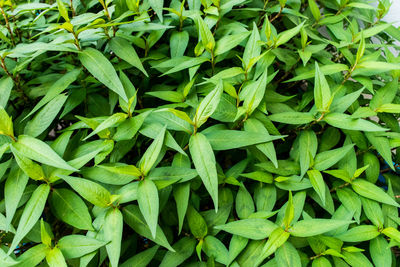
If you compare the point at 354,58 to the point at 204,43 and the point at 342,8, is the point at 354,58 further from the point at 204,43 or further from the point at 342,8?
the point at 204,43

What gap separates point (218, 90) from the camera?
0.61 meters

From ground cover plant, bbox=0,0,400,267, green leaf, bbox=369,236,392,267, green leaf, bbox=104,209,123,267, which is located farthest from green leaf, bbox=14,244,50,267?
green leaf, bbox=369,236,392,267

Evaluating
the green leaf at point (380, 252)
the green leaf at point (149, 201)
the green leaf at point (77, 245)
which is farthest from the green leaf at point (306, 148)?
the green leaf at point (77, 245)

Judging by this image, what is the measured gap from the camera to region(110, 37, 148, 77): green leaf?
27.6 inches

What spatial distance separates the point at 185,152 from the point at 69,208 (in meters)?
0.26

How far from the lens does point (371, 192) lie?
0.70 meters

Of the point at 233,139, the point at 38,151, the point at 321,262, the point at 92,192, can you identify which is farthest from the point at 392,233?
the point at 38,151

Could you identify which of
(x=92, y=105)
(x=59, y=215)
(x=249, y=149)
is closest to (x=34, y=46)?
(x=92, y=105)

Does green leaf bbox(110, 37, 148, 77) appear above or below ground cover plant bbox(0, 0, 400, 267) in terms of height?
above

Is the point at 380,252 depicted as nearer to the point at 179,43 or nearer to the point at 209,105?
the point at 209,105

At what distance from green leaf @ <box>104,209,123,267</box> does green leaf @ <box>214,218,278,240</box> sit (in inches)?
7.5

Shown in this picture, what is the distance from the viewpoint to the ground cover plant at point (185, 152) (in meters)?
0.59

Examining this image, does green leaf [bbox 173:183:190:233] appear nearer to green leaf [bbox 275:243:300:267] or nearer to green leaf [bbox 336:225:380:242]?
green leaf [bbox 275:243:300:267]

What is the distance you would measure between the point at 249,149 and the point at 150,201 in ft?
0.88
